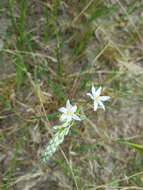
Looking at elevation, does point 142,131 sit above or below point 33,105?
below

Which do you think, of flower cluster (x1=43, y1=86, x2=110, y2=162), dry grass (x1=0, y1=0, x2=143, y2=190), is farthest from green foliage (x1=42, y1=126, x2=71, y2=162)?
dry grass (x1=0, y1=0, x2=143, y2=190)

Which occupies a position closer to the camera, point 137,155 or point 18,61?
point 18,61

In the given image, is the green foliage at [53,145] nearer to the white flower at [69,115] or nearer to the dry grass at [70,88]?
the white flower at [69,115]

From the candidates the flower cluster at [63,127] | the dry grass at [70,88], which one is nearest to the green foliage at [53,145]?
the flower cluster at [63,127]

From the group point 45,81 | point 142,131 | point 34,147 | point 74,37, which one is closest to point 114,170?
point 142,131

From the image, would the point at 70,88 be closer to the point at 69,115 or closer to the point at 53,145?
the point at 69,115

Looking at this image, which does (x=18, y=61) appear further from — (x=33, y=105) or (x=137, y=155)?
(x=137, y=155)

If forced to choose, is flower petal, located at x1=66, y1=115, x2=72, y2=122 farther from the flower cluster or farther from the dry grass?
the dry grass

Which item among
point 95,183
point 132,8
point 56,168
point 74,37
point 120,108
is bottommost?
point 95,183
